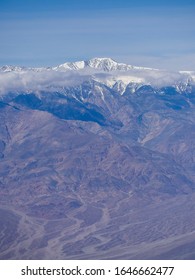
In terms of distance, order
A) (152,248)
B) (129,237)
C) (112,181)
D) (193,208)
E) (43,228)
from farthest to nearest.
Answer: (112,181), (193,208), (43,228), (129,237), (152,248)

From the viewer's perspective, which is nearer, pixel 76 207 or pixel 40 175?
pixel 76 207

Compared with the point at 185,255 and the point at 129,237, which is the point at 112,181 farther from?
the point at 185,255

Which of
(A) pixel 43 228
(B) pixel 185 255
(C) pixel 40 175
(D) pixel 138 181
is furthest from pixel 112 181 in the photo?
(B) pixel 185 255

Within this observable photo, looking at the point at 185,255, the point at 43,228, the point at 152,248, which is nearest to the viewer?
the point at 185,255

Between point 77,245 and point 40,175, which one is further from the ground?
point 40,175

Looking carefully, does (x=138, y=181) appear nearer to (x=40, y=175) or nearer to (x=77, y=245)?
(x=40, y=175)
